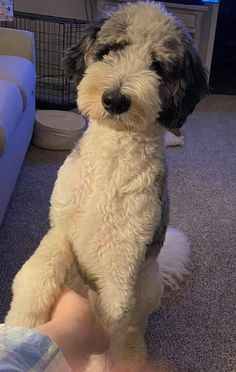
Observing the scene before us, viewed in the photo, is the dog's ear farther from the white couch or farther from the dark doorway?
the dark doorway

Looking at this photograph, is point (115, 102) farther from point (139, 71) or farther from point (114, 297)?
point (114, 297)

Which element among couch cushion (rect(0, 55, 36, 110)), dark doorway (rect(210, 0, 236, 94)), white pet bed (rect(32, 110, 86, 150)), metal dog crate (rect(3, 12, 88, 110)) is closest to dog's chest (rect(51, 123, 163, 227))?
couch cushion (rect(0, 55, 36, 110))

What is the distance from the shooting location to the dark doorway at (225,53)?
3.77 metres

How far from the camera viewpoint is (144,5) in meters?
1.15

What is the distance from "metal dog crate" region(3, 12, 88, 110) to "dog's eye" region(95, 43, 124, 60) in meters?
1.84

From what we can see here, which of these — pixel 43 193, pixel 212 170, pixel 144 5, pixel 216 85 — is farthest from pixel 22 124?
pixel 216 85

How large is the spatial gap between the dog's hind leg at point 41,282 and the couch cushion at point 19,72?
1.19m

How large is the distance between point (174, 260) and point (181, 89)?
72 cm

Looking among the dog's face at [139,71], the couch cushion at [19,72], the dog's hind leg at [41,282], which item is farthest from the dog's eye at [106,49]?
the couch cushion at [19,72]

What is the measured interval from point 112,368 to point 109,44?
0.75 m

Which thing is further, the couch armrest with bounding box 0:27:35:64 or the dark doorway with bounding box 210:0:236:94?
the dark doorway with bounding box 210:0:236:94

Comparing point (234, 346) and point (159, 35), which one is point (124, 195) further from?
point (234, 346)

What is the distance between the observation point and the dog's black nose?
3.44ft

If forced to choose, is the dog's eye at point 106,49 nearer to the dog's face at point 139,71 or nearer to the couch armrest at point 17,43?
the dog's face at point 139,71
